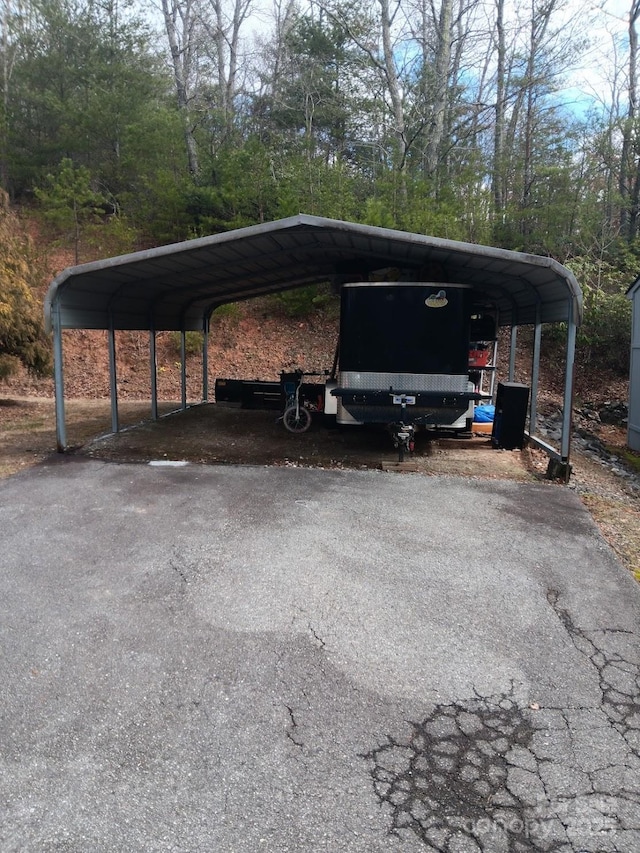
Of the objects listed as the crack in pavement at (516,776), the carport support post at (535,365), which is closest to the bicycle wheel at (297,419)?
the carport support post at (535,365)

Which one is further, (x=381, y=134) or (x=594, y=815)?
(x=381, y=134)

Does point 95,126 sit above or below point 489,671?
above

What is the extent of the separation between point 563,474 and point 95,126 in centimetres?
2188

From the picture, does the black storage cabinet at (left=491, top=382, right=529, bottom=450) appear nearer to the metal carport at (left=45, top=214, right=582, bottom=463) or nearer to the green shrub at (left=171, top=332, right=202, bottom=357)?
the metal carport at (left=45, top=214, right=582, bottom=463)

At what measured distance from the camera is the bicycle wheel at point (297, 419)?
35.2ft

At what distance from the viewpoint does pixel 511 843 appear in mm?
2139

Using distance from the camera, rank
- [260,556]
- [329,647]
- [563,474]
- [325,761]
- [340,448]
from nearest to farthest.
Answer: [325,761] < [329,647] < [260,556] < [563,474] < [340,448]

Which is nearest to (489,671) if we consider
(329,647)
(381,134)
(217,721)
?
(329,647)

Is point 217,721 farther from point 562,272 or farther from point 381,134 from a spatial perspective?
point 381,134

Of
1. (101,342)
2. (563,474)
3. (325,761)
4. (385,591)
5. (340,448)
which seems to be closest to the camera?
(325,761)

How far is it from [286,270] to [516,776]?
958 centimetres

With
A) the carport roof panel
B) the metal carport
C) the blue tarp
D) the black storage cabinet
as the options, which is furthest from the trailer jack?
the blue tarp

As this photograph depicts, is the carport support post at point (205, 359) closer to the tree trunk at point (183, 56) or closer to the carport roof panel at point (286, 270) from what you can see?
the carport roof panel at point (286, 270)

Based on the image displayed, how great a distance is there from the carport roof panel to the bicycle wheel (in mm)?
2610
